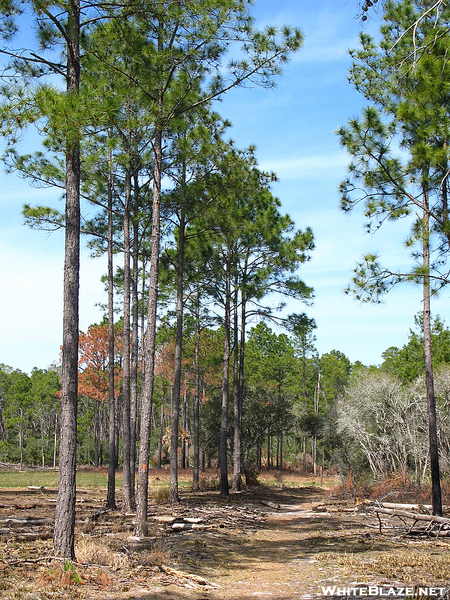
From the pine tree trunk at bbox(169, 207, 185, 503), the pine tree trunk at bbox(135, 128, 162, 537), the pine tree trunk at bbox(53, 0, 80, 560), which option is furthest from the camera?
the pine tree trunk at bbox(169, 207, 185, 503)

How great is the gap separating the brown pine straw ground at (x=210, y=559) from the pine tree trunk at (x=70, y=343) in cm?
43

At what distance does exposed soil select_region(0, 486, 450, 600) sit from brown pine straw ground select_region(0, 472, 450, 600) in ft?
0.05

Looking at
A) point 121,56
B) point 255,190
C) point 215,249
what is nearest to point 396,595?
point 121,56

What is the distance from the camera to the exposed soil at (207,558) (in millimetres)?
6039

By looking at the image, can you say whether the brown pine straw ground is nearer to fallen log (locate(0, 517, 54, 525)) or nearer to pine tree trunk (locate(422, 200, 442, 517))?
fallen log (locate(0, 517, 54, 525))

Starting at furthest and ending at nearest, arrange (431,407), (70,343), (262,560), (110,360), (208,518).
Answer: (110,360), (208,518), (431,407), (262,560), (70,343)

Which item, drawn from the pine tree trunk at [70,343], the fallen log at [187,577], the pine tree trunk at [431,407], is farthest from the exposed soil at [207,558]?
the pine tree trunk at [431,407]

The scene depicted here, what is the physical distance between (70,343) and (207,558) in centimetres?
411

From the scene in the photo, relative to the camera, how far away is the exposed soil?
6.04 m

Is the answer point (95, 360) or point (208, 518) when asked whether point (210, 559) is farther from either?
point (95, 360)

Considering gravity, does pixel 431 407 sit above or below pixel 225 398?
below

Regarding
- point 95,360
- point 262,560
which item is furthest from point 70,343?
point 95,360

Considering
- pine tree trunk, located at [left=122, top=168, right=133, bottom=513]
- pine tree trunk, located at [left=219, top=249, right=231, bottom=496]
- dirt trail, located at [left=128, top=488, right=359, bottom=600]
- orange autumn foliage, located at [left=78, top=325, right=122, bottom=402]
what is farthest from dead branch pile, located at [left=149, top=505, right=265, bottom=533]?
orange autumn foliage, located at [left=78, top=325, right=122, bottom=402]

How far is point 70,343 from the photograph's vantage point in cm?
728
